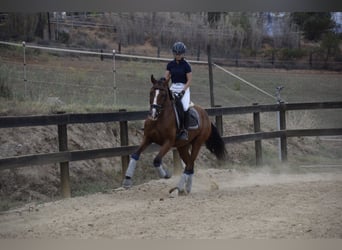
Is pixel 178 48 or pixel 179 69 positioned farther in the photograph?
pixel 179 69

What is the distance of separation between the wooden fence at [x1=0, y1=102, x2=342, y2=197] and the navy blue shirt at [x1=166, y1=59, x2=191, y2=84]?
1.89 ft

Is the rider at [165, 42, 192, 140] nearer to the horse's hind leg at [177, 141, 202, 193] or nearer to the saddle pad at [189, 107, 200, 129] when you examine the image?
the saddle pad at [189, 107, 200, 129]

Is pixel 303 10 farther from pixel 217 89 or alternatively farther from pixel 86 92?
pixel 86 92

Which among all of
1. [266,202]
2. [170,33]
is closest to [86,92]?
[170,33]

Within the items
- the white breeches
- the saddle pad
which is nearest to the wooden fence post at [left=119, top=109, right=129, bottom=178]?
the white breeches

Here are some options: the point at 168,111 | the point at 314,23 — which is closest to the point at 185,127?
the point at 168,111

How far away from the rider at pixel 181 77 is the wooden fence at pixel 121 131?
1.67 ft

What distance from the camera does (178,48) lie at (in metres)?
6.21

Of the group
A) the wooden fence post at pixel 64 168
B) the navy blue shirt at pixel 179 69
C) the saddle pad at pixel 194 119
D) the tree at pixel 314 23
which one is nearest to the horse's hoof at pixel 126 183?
the wooden fence post at pixel 64 168

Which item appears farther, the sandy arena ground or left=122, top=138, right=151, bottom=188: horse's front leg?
left=122, top=138, right=151, bottom=188: horse's front leg

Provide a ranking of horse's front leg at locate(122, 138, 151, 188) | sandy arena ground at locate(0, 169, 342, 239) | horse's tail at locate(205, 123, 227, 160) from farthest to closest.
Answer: horse's tail at locate(205, 123, 227, 160) < horse's front leg at locate(122, 138, 151, 188) < sandy arena ground at locate(0, 169, 342, 239)

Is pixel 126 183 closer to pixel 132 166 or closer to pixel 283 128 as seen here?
pixel 132 166

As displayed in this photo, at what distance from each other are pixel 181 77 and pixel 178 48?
12.4 inches

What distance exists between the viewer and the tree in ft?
19.8
